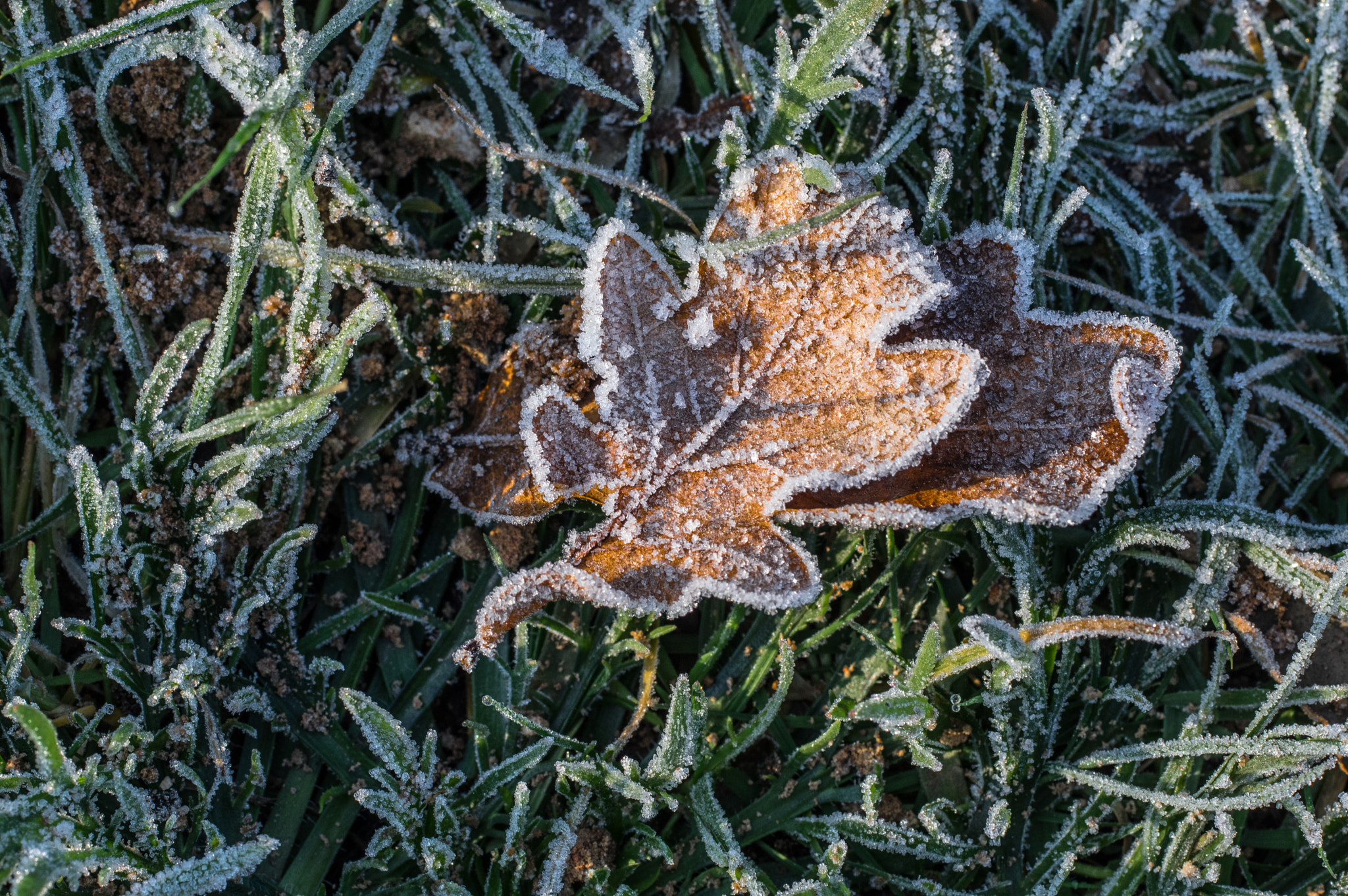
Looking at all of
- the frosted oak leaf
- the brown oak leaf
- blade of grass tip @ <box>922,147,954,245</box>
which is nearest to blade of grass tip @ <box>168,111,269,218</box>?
the frosted oak leaf

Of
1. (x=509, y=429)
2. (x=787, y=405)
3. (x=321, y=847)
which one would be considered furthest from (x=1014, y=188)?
(x=321, y=847)

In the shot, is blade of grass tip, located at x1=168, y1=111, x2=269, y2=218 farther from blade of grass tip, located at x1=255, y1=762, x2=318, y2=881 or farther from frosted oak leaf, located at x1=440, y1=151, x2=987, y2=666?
blade of grass tip, located at x1=255, y1=762, x2=318, y2=881

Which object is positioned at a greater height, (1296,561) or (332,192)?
(332,192)

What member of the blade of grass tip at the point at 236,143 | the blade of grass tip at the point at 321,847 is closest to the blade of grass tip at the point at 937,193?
the blade of grass tip at the point at 236,143

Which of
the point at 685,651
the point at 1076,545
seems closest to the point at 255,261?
the point at 685,651

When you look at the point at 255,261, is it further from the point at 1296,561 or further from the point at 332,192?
the point at 1296,561

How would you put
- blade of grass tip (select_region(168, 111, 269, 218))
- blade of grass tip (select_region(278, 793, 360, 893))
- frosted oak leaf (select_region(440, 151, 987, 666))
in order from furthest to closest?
blade of grass tip (select_region(278, 793, 360, 893)), frosted oak leaf (select_region(440, 151, 987, 666)), blade of grass tip (select_region(168, 111, 269, 218))

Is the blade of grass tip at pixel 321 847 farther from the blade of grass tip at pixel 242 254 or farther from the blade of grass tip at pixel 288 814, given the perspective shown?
the blade of grass tip at pixel 242 254
